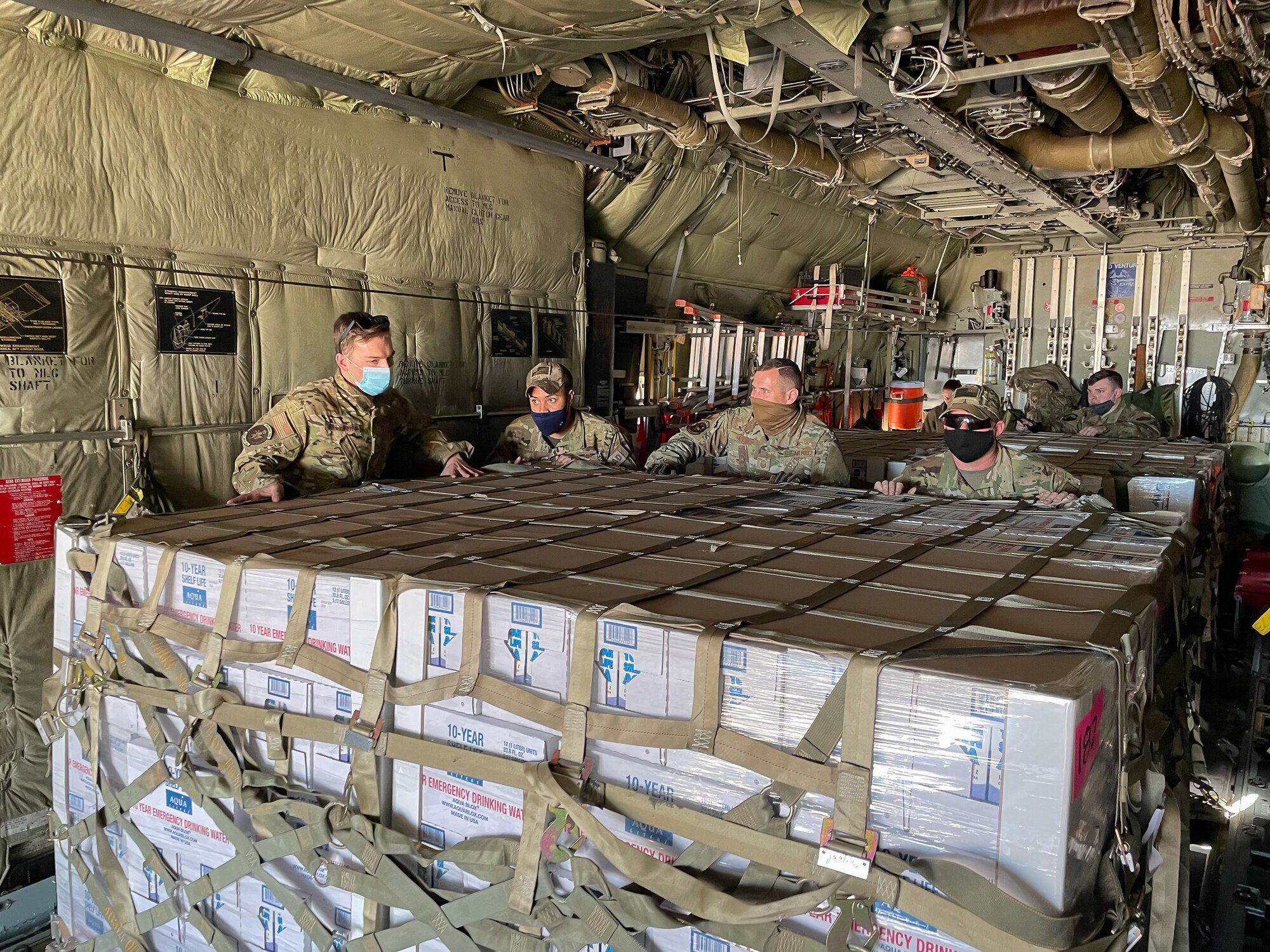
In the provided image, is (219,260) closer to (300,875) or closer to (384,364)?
(384,364)

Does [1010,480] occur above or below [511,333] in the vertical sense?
below

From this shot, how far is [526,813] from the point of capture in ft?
6.00

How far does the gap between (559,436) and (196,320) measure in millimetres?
2150

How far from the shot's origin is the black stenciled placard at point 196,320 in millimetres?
3961

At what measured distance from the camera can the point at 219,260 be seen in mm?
4203

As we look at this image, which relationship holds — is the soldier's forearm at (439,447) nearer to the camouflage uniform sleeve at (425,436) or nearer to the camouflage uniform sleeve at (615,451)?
the camouflage uniform sleeve at (425,436)

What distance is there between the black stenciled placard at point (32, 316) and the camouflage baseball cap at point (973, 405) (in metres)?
3.91

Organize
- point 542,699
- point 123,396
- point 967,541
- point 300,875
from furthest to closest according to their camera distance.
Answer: point 123,396, point 967,541, point 300,875, point 542,699

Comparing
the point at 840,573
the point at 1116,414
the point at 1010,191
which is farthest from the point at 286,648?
the point at 1116,414

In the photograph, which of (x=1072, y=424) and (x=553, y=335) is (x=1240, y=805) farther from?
(x=1072, y=424)

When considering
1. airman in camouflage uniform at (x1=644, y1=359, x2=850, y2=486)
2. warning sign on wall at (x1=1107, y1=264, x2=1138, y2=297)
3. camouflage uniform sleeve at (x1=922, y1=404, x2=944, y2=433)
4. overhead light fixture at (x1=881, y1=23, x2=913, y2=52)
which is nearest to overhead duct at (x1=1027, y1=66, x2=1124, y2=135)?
overhead light fixture at (x1=881, y1=23, x2=913, y2=52)

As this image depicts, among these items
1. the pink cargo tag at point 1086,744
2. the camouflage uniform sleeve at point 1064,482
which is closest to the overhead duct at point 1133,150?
the camouflage uniform sleeve at point 1064,482

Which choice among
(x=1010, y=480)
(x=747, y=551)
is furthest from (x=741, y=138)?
(x=747, y=551)

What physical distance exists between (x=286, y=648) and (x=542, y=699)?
758mm
